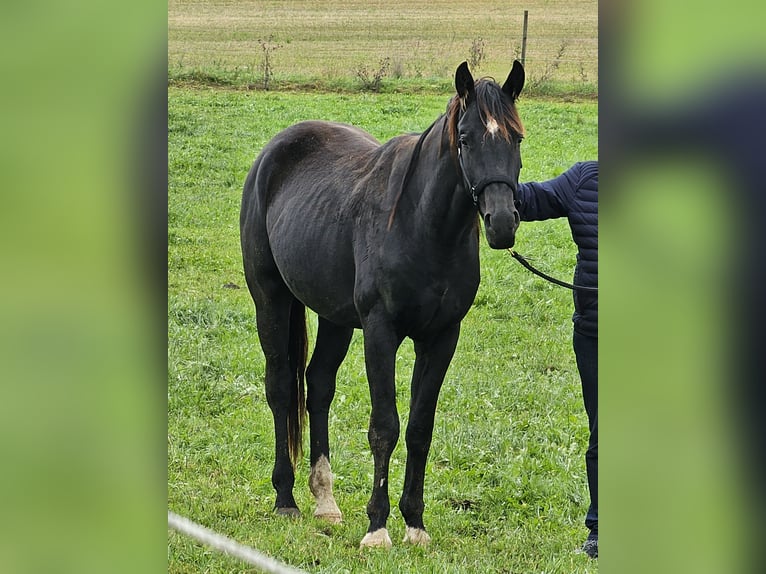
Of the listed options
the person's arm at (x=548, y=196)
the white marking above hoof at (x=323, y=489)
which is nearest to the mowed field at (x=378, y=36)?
the person's arm at (x=548, y=196)

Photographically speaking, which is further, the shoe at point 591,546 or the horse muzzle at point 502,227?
the shoe at point 591,546

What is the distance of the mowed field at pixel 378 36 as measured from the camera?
95.9 inches

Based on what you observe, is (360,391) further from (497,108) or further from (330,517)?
(497,108)

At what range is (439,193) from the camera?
8.87 ft

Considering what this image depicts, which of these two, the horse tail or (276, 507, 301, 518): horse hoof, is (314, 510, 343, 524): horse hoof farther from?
the horse tail

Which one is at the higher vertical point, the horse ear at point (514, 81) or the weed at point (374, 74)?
the weed at point (374, 74)

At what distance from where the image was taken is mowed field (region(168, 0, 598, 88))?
244cm

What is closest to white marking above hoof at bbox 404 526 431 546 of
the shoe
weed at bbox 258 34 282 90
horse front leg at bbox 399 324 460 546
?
horse front leg at bbox 399 324 460 546

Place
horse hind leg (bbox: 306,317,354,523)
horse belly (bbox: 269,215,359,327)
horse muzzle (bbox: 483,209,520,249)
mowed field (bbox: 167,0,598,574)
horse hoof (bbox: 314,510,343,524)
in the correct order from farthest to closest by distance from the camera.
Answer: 1. horse hind leg (bbox: 306,317,354,523)
2. horse hoof (bbox: 314,510,343,524)
3. horse belly (bbox: 269,215,359,327)
4. mowed field (bbox: 167,0,598,574)
5. horse muzzle (bbox: 483,209,520,249)

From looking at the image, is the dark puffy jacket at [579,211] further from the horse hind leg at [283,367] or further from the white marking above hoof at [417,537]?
the horse hind leg at [283,367]

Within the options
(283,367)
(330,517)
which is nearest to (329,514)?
(330,517)

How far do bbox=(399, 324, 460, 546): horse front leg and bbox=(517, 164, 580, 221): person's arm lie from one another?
53 centimetres

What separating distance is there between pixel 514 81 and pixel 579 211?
0.46 metres
